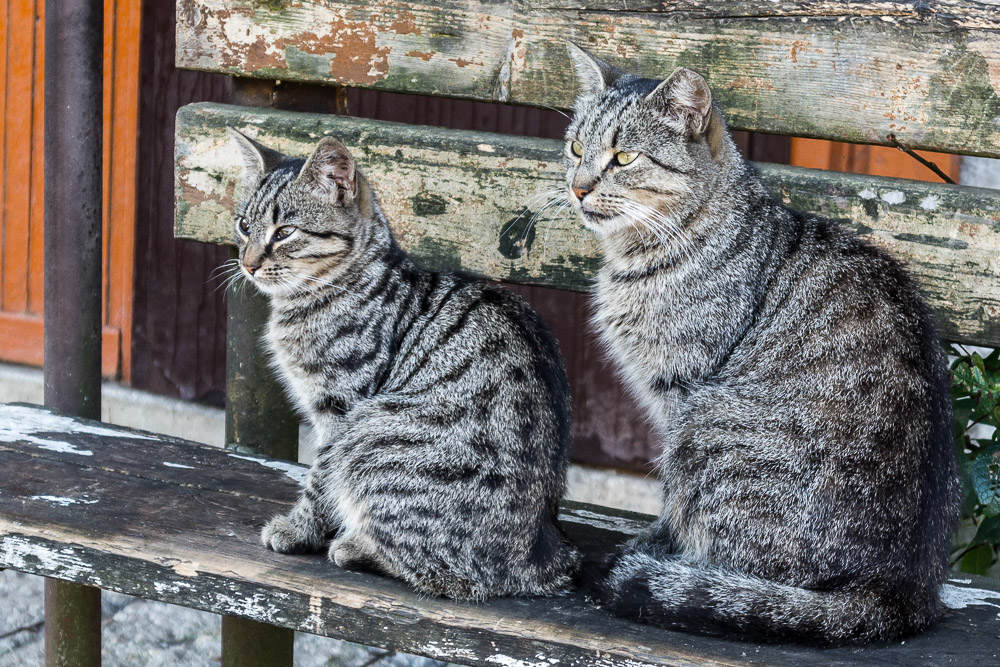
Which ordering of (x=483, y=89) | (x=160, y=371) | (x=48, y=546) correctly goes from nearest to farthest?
(x=48, y=546) → (x=483, y=89) → (x=160, y=371)

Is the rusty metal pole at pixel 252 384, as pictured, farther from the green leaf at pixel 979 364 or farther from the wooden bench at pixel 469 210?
the green leaf at pixel 979 364

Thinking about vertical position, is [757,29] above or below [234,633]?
above

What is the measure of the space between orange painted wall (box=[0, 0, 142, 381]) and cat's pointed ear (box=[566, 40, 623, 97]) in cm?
277

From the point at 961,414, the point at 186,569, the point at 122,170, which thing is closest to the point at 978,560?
the point at 961,414

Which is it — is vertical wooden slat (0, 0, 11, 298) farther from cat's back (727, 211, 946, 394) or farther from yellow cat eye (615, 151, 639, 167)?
cat's back (727, 211, 946, 394)

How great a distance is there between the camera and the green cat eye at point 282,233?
263cm

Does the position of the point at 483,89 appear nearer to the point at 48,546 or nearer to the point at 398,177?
the point at 398,177

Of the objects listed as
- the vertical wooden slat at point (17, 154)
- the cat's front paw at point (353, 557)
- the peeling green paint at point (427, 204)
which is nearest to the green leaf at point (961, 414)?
the peeling green paint at point (427, 204)

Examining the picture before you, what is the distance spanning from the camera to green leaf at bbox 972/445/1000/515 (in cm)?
287

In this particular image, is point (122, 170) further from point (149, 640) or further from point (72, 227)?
point (149, 640)

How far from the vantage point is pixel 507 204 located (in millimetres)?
3064

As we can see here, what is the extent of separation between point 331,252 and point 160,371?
9.25 feet

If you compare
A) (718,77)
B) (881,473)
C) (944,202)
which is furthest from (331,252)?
(944,202)

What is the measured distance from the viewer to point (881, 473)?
222cm
